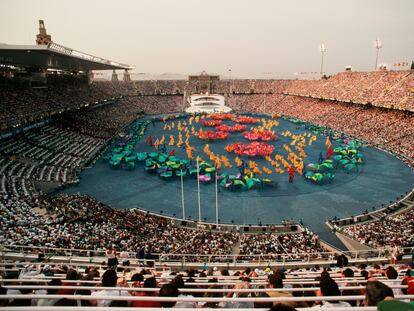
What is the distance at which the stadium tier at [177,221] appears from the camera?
217 inches

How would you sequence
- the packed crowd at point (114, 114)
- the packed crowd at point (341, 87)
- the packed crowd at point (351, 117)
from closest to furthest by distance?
the packed crowd at point (351, 117) → the packed crowd at point (114, 114) → the packed crowd at point (341, 87)

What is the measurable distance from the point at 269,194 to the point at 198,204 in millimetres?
7599

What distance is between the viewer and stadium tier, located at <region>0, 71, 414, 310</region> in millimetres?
5516

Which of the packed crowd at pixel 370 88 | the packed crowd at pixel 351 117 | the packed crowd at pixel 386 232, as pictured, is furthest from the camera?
the packed crowd at pixel 370 88

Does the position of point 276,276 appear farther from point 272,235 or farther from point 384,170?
point 384,170

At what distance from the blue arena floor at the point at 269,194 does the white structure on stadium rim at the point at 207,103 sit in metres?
50.6

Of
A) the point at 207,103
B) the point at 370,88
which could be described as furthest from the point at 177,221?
the point at 207,103

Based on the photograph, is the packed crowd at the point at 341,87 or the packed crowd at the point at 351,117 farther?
the packed crowd at the point at 341,87

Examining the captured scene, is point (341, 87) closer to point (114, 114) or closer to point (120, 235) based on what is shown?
point (114, 114)

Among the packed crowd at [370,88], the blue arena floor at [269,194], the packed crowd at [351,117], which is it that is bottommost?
the blue arena floor at [269,194]

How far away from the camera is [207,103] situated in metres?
93.4

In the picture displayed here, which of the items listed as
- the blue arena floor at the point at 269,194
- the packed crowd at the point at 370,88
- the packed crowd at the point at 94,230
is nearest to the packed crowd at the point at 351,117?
the packed crowd at the point at 370,88

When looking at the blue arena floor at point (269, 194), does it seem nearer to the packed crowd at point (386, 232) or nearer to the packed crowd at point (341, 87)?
the packed crowd at point (386, 232)

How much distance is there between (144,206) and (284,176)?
17018 millimetres
